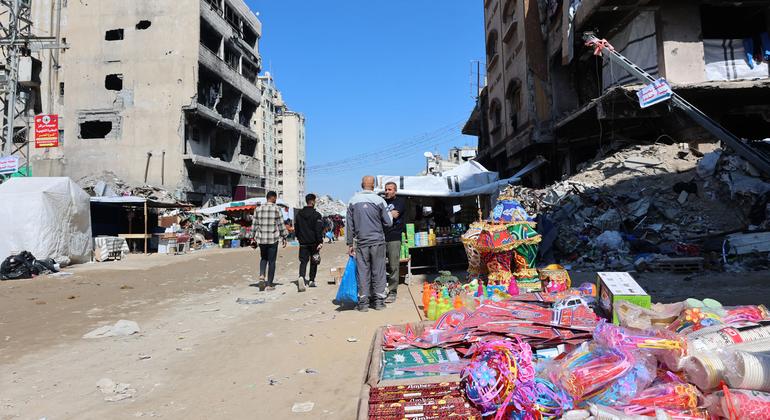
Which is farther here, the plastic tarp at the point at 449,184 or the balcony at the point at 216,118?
the balcony at the point at 216,118

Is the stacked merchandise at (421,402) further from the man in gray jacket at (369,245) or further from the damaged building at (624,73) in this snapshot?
the damaged building at (624,73)

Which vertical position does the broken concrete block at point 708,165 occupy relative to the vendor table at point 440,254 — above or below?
above

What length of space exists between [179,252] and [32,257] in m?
8.67

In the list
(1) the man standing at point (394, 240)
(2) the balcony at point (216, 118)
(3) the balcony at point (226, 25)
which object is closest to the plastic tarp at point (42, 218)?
(1) the man standing at point (394, 240)

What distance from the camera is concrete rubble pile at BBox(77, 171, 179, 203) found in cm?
2727

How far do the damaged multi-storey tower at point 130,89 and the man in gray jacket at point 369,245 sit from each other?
26217mm

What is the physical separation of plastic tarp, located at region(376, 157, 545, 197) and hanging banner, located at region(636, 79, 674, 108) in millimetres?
3429

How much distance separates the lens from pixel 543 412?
2.39 m

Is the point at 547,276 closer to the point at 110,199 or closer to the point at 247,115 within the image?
the point at 110,199

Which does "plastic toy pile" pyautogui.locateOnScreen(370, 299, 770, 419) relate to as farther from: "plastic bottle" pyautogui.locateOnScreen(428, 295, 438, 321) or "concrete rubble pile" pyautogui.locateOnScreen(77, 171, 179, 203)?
"concrete rubble pile" pyautogui.locateOnScreen(77, 171, 179, 203)

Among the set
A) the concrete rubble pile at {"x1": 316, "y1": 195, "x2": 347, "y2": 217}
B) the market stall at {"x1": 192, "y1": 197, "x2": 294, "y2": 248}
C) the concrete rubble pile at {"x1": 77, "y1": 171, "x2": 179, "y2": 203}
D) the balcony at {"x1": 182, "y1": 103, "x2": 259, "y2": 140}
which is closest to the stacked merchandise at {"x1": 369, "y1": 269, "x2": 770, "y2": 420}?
the market stall at {"x1": 192, "y1": 197, "x2": 294, "y2": 248}

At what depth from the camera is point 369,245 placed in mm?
5891

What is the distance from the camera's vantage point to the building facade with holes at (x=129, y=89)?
29203 mm

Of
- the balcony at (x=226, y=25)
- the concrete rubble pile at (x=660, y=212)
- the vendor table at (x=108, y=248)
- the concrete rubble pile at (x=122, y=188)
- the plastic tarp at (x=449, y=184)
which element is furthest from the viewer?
the balcony at (x=226, y=25)
